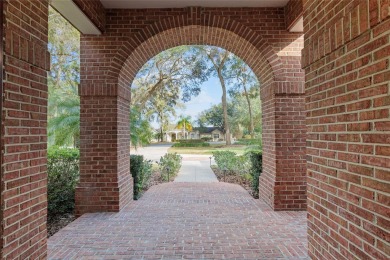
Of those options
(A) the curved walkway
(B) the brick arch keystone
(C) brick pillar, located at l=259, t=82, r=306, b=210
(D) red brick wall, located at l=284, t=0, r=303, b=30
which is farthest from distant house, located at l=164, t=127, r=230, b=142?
(D) red brick wall, located at l=284, t=0, r=303, b=30

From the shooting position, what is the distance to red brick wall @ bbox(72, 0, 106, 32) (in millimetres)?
4443

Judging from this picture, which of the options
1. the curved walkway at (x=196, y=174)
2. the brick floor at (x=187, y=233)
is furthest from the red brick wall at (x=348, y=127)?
the curved walkway at (x=196, y=174)

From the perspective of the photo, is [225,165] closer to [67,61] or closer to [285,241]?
[285,241]

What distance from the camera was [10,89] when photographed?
8.09 feet

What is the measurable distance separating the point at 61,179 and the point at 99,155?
4.36ft

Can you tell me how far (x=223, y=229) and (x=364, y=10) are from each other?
342 centimetres

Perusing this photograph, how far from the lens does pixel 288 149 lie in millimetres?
5469

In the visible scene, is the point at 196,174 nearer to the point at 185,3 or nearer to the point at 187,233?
the point at 187,233

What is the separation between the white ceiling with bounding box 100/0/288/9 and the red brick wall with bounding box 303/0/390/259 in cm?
248

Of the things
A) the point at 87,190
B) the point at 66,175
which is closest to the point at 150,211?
the point at 87,190

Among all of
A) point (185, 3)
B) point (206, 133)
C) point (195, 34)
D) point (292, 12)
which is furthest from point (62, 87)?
point (206, 133)

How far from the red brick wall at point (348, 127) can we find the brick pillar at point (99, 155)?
3593 mm

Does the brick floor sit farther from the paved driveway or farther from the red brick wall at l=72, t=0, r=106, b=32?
the paved driveway

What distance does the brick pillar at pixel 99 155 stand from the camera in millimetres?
5414
